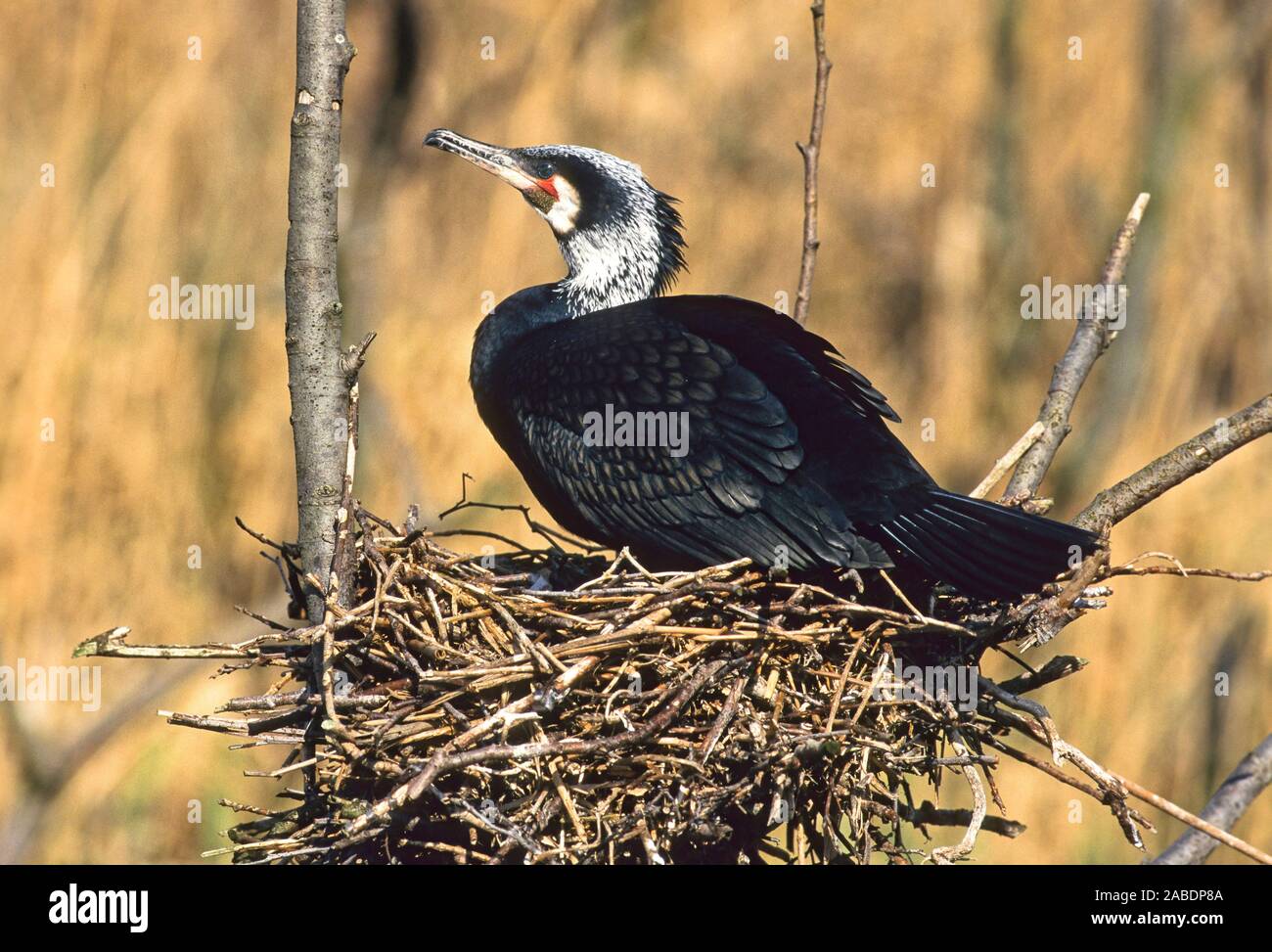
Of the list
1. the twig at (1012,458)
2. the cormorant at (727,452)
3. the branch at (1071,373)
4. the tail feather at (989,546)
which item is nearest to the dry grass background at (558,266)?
the cormorant at (727,452)

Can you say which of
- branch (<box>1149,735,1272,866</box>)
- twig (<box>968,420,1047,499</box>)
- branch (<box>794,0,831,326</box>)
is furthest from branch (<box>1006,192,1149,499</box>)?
branch (<box>1149,735,1272,866</box>)

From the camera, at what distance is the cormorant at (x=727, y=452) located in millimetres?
3982

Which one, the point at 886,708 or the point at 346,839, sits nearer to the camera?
the point at 346,839

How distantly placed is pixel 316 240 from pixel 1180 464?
2271 mm

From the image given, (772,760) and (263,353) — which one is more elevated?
(263,353)

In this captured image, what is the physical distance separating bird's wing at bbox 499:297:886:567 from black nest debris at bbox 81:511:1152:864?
0.22 m

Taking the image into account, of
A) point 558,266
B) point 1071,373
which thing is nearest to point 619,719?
point 1071,373

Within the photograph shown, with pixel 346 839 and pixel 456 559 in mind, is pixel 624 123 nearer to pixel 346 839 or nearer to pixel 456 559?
pixel 456 559

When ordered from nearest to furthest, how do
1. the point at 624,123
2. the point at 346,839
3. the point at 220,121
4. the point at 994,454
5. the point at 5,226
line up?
the point at 346,839 < the point at 5,226 < the point at 220,121 < the point at 624,123 < the point at 994,454

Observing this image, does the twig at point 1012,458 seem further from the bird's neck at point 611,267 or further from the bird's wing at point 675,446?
the bird's neck at point 611,267

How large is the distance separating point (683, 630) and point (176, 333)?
16.2ft

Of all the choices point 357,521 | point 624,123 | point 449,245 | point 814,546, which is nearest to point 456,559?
point 357,521

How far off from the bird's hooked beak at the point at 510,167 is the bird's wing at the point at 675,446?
861 millimetres

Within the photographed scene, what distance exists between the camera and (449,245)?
846cm
